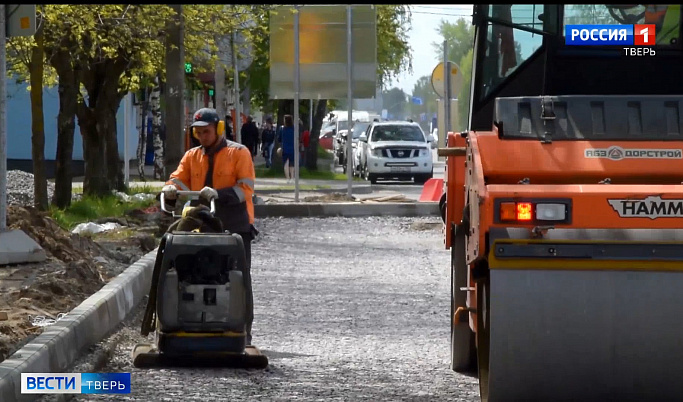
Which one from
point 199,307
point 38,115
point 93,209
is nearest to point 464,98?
point 93,209

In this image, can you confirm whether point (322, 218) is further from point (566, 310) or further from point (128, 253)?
point (566, 310)

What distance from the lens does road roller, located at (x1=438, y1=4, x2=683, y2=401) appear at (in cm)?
708

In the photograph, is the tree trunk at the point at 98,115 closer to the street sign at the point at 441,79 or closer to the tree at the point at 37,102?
the tree at the point at 37,102

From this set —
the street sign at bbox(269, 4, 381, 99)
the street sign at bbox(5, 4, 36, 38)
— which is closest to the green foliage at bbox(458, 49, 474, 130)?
the street sign at bbox(269, 4, 381, 99)

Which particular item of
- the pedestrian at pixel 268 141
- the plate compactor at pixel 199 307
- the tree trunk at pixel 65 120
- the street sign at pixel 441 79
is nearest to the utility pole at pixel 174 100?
the tree trunk at pixel 65 120

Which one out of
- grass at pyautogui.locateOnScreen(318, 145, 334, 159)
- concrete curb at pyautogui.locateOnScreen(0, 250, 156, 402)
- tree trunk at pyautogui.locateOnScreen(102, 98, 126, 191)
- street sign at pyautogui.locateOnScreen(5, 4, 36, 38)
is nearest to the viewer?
concrete curb at pyautogui.locateOnScreen(0, 250, 156, 402)

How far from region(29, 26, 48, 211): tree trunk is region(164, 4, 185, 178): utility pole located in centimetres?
341

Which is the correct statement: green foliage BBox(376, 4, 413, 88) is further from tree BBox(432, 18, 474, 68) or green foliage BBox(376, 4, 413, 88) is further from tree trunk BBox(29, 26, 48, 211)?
tree BBox(432, 18, 474, 68)

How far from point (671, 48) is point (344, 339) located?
11.1ft

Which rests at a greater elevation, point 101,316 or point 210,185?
point 210,185

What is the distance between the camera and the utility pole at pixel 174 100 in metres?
23.4

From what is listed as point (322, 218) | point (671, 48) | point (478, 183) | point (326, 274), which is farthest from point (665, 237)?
point (322, 218)

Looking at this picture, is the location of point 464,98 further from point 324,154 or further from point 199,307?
point 199,307

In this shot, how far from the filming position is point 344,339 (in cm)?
1116
